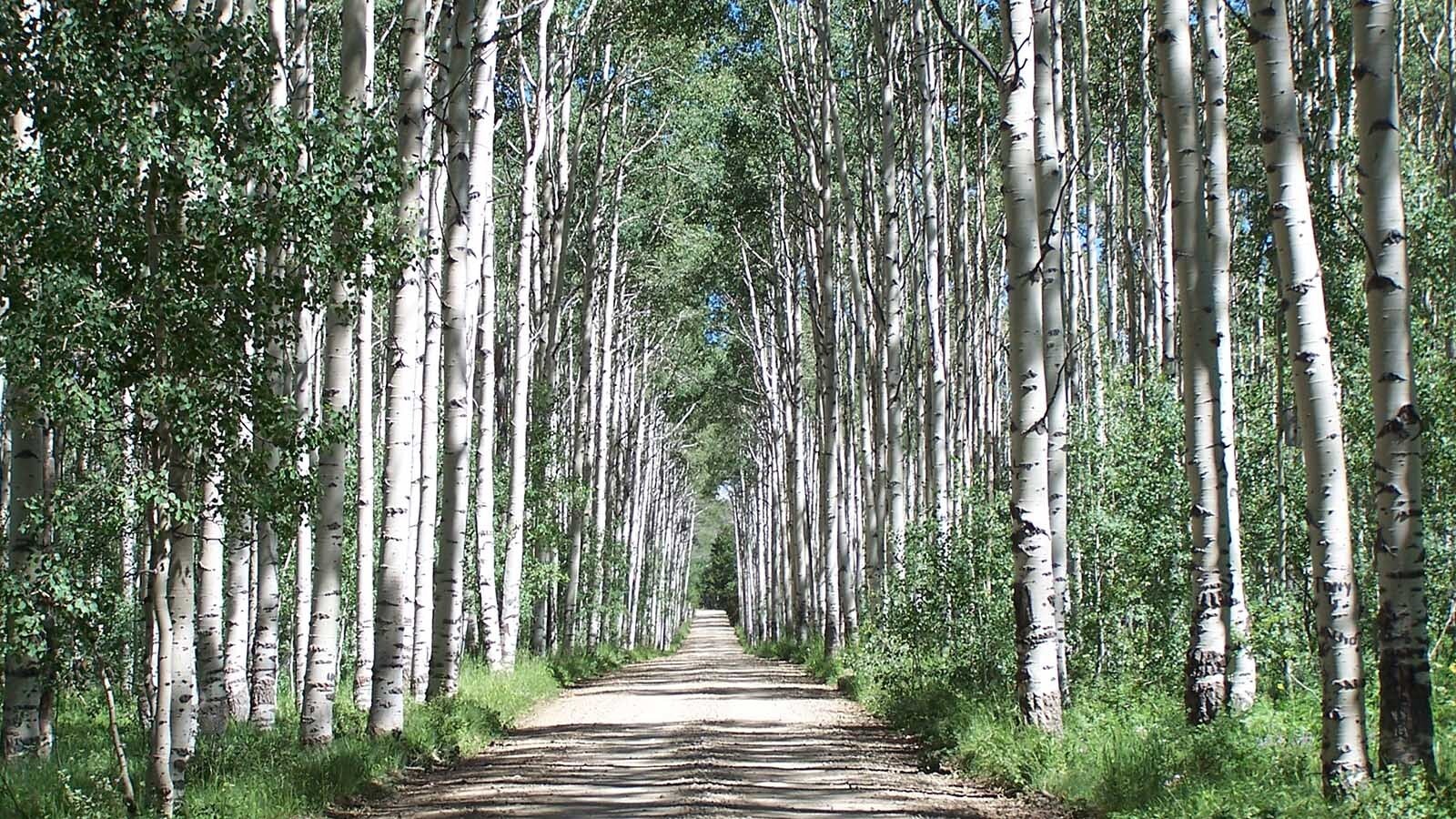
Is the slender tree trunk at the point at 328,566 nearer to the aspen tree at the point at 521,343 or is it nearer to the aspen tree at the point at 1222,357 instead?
the aspen tree at the point at 1222,357

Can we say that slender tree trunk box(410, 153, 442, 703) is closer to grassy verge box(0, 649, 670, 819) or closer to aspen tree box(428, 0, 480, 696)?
aspen tree box(428, 0, 480, 696)

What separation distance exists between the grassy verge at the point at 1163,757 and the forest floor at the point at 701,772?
13.1 inches

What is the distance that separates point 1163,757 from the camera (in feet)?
28.3

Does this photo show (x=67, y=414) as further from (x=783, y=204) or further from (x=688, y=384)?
(x=688, y=384)

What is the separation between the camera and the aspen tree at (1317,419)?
6684 millimetres

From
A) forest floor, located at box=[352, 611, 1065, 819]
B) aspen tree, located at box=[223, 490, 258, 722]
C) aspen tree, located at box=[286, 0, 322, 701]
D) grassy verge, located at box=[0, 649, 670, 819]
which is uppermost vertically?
aspen tree, located at box=[286, 0, 322, 701]

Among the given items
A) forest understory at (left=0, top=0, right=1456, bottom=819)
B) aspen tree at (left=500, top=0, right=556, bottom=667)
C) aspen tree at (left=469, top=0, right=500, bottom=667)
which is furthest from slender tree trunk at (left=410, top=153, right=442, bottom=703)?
aspen tree at (left=500, top=0, right=556, bottom=667)

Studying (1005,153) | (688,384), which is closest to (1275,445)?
(1005,153)

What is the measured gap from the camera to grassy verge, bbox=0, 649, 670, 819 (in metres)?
7.61

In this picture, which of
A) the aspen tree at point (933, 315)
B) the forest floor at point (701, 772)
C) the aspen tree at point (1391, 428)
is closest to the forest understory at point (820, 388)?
the aspen tree at point (1391, 428)

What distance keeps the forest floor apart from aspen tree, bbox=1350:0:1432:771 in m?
2.80

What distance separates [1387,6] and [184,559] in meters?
7.23

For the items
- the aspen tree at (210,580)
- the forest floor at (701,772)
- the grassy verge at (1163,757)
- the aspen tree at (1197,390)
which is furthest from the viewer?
the aspen tree at (1197,390)

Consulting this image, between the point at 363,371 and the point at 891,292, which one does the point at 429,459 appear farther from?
the point at 891,292
